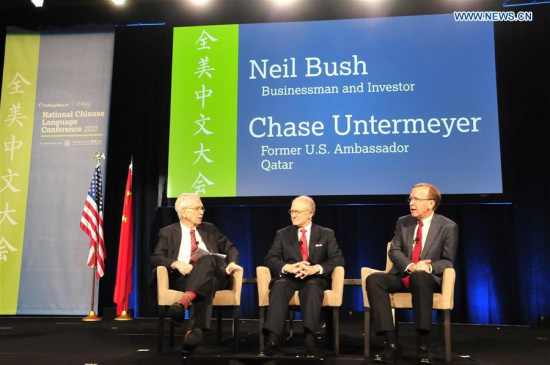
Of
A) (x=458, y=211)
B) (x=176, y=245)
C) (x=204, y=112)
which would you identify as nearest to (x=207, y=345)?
(x=176, y=245)

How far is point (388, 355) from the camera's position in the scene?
2990 mm

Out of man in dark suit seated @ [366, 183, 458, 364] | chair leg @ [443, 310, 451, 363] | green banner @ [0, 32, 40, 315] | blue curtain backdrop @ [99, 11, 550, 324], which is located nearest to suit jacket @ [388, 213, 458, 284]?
man in dark suit seated @ [366, 183, 458, 364]

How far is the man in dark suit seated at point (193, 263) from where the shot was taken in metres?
3.10

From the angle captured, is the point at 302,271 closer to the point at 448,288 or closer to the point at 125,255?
the point at 448,288

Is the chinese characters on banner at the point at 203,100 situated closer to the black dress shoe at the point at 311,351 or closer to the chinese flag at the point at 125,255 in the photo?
the chinese flag at the point at 125,255

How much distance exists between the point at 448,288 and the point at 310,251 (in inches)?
33.3

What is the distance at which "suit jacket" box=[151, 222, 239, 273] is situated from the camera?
139 inches

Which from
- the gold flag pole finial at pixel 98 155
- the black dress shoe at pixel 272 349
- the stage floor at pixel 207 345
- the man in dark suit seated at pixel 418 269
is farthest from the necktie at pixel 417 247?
the gold flag pole finial at pixel 98 155

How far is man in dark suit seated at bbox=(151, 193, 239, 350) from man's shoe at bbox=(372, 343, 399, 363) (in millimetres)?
935

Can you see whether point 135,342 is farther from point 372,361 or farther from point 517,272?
point 517,272

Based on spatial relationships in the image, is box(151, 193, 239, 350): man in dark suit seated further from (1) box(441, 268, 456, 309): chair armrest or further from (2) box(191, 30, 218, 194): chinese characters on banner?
(2) box(191, 30, 218, 194): chinese characters on banner

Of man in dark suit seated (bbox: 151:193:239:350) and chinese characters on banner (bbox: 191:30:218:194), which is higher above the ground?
chinese characters on banner (bbox: 191:30:218:194)

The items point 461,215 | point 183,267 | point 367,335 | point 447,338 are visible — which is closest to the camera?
point 447,338

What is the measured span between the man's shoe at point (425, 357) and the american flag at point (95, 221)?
355cm
